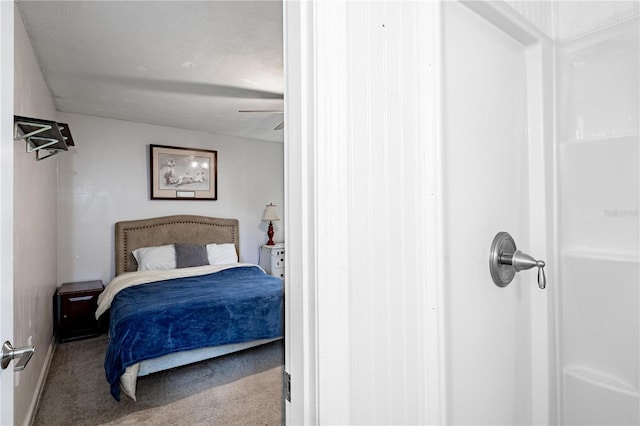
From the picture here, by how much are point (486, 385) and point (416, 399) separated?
0.35m

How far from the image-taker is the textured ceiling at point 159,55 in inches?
83.2

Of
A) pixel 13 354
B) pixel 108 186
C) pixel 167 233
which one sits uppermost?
pixel 108 186

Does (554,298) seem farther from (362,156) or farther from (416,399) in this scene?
(362,156)

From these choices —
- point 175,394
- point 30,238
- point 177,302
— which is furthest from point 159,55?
point 175,394

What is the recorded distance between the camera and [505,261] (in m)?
1.11

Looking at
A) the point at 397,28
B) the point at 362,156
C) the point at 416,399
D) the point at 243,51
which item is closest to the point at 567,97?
the point at 397,28

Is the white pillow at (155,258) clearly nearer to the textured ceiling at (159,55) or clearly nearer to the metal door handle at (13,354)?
the textured ceiling at (159,55)

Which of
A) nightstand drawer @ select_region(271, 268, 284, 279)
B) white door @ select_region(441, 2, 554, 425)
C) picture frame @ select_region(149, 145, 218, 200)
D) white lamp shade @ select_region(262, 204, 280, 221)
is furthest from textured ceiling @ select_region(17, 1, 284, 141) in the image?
nightstand drawer @ select_region(271, 268, 284, 279)

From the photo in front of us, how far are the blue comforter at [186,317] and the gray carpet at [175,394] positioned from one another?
22 centimetres

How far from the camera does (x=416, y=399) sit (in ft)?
2.84

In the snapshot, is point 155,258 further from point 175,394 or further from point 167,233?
point 175,394

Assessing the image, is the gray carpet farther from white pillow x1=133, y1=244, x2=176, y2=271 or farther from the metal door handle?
the metal door handle

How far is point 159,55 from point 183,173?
239cm

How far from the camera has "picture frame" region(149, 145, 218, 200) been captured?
4.68 metres
